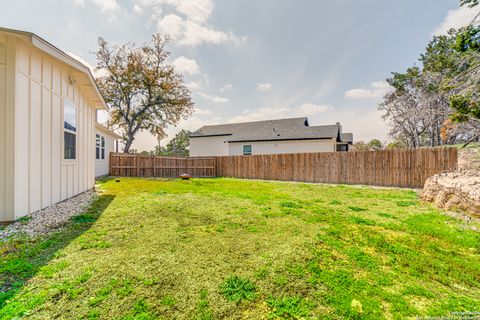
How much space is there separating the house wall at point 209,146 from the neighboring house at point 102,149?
32.2ft

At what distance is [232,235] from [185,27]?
11.2 meters

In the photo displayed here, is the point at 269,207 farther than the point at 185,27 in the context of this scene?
Result: No

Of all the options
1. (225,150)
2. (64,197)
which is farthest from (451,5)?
(225,150)

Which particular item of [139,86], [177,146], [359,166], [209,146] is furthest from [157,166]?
[177,146]

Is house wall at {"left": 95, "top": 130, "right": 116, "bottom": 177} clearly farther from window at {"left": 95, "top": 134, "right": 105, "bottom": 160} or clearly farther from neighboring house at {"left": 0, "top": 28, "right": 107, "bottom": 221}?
neighboring house at {"left": 0, "top": 28, "right": 107, "bottom": 221}

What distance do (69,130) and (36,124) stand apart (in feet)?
5.59

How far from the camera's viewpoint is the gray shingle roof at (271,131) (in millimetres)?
17953

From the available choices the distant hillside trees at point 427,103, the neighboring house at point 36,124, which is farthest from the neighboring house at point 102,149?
the distant hillside trees at point 427,103

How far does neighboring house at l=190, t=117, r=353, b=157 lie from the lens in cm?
1766

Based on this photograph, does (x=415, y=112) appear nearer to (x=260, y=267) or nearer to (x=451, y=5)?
(x=451, y=5)

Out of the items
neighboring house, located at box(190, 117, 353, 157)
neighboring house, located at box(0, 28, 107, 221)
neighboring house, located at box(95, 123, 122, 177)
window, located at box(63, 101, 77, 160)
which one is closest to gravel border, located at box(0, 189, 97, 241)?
neighboring house, located at box(0, 28, 107, 221)

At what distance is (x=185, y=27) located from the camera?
1065cm

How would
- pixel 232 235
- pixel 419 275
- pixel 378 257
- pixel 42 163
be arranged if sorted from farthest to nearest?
pixel 42 163 < pixel 232 235 < pixel 378 257 < pixel 419 275

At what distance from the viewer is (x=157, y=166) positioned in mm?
15227
